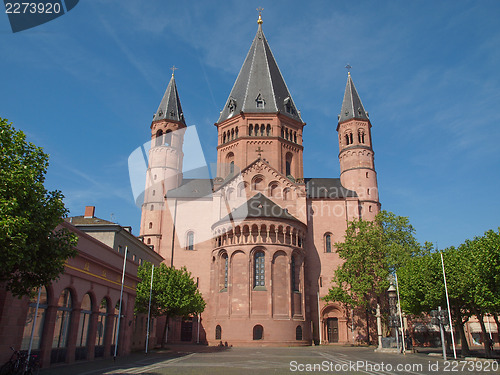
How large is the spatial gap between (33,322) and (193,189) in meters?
41.6

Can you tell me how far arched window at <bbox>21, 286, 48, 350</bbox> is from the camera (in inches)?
695

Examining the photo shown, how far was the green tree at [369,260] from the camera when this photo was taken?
145ft

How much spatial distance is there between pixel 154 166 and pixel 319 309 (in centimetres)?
3032

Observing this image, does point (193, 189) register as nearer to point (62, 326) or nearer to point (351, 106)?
point (351, 106)

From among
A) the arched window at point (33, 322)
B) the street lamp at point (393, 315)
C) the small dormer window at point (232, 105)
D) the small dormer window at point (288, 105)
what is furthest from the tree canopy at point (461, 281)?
the small dormer window at point (232, 105)

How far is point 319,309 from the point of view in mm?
49562

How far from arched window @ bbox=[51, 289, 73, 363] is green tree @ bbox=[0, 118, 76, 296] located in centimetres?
559

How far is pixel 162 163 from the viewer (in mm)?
59594

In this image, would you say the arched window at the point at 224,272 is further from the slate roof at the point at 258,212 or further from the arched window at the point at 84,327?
the arched window at the point at 84,327

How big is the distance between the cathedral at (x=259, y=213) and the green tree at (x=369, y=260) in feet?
14.5

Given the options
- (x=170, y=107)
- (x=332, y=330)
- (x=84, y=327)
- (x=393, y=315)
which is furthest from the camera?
(x=170, y=107)

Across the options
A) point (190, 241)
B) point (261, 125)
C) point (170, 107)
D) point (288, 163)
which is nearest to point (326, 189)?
point (288, 163)

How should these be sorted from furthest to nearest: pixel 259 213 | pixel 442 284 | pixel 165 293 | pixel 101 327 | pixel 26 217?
pixel 259 213, pixel 165 293, pixel 442 284, pixel 101 327, pixel 26 217

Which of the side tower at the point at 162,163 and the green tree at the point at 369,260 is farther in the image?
the side tower at the point at 162,163
